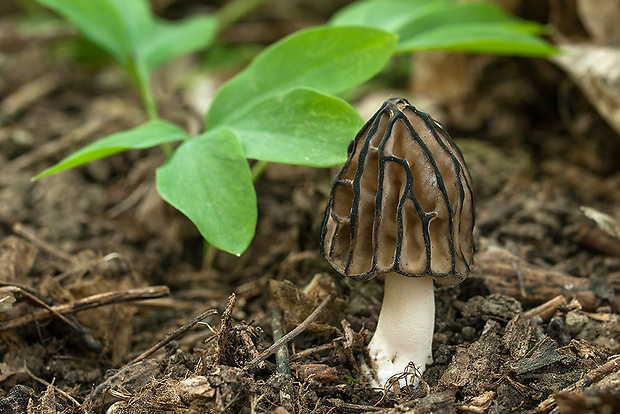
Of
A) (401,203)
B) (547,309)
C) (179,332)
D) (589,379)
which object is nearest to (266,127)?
(401,203)

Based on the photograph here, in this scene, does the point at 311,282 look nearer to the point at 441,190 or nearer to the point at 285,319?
the point at 285,319

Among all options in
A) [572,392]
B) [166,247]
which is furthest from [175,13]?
[572,392]

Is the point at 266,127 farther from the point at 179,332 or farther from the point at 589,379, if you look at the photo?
the point at 589,379

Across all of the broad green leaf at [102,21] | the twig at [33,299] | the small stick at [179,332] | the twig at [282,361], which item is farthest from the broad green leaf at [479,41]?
the twig at [33,299]

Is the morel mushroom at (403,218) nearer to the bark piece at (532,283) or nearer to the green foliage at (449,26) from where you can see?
the bark piece at (532,283)

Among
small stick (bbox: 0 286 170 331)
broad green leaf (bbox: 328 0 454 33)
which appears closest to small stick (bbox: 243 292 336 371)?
small stick (bbox: 0 286 170 331)

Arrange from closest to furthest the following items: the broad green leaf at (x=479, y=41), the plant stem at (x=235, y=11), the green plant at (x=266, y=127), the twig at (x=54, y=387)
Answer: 1. the twig at (x=54, y=387)
2. the green plant at (x=266, y=127)
3. the broad green leaf at (x=479, y=41)
4. the plant stem at (x=235, y=11)
